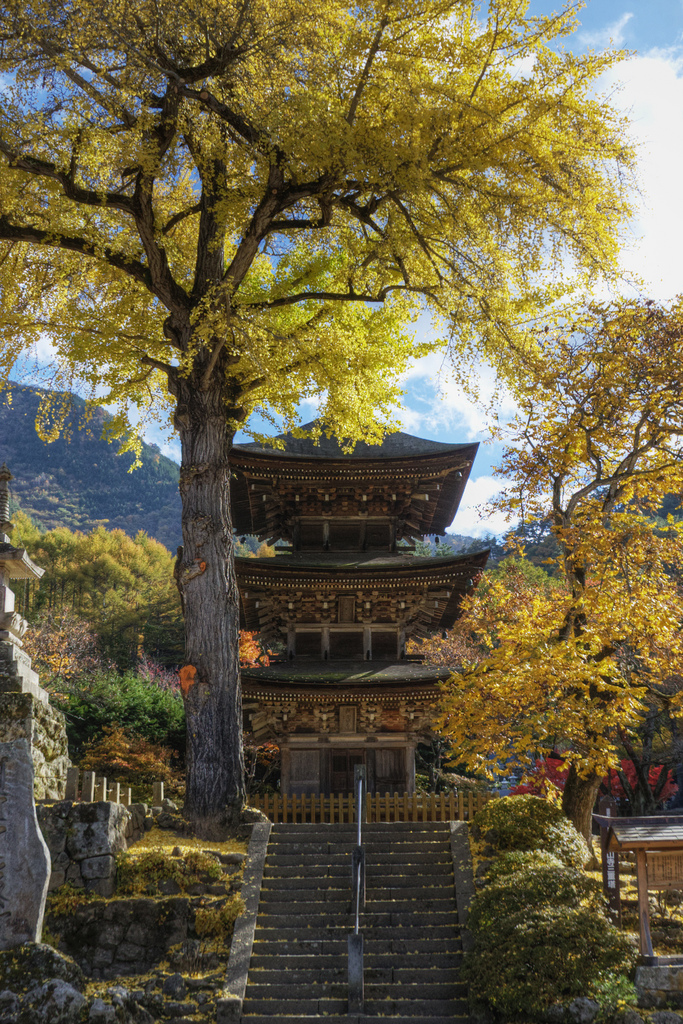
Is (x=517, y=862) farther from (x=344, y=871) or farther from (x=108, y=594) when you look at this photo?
(x=108, y=594)

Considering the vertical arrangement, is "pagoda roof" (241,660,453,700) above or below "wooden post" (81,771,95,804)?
above

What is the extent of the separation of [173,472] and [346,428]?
242 ft

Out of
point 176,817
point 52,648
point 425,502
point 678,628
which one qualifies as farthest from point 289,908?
point 52,648

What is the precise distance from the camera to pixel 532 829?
424 inches

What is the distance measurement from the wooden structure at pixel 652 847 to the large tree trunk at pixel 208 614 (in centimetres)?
572

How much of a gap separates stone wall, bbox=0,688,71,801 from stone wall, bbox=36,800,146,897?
60 cm

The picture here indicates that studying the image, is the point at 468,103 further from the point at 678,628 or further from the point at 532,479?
the point at 678,628

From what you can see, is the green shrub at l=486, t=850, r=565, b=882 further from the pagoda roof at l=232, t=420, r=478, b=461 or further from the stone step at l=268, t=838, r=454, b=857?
the pagoda roof at l=232, t=420, r=478, b=461

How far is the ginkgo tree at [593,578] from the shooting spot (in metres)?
11.3

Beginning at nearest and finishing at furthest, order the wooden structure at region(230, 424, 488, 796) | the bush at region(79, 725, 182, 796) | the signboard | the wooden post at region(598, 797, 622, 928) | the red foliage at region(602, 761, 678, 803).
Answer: the signboard → the wooden post at region(598, 797, 622, 928) → the wooden structure at region(230, 424, 488, 796) → the bush at region(79, 725, 182, 796) → the red foliage at region(602, 761, 678, 803)

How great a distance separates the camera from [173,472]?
8544 centimetres

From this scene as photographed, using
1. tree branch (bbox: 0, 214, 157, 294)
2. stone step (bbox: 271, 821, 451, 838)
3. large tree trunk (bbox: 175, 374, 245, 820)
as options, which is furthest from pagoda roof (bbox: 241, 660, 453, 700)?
tree branch (bbox: 0, 214, 157, 294)

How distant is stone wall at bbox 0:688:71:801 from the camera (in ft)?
31.0

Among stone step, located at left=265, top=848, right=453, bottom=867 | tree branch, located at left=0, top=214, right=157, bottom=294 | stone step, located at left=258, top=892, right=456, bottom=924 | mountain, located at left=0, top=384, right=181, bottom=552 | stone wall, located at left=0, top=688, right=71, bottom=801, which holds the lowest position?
stone step, located at left=258, top=892, right=456, bottom=924
